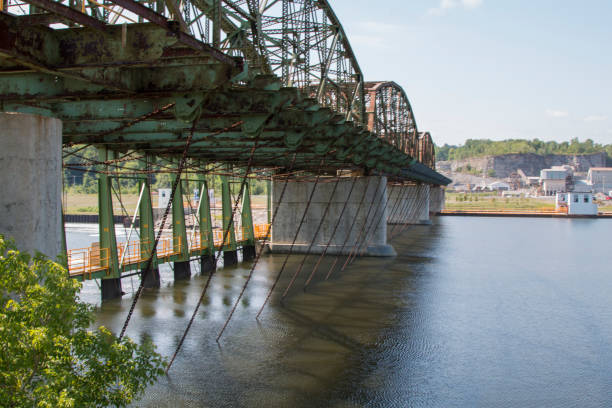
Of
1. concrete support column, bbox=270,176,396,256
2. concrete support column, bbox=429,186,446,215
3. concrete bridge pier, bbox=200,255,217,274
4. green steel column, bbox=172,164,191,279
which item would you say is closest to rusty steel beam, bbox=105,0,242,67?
green steel column, bbox=172,164,191,279

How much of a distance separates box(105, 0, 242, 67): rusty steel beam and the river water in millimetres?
8608

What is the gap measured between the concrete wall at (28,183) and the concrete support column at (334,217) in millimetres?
33488

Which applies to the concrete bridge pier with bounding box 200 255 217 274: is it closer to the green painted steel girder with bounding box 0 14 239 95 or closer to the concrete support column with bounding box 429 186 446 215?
the green painted steel girder with bounding box 0 14 239 95

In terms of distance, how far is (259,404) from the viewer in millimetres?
14492

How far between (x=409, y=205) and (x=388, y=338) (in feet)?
225

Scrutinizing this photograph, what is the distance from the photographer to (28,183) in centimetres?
984

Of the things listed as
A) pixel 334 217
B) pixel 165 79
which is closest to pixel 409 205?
pixel 334 217

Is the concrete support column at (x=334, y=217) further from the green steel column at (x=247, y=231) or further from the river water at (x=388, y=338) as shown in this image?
the river water at (x=388, y=338)

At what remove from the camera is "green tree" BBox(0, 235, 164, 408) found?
6508 mm

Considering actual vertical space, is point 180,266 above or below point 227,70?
below

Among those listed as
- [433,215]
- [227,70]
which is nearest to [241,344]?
[227,70]

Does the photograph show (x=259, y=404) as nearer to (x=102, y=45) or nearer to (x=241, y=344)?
(x=241, y=344)

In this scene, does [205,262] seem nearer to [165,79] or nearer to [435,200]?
[165,79]

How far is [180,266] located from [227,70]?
22.6 m
